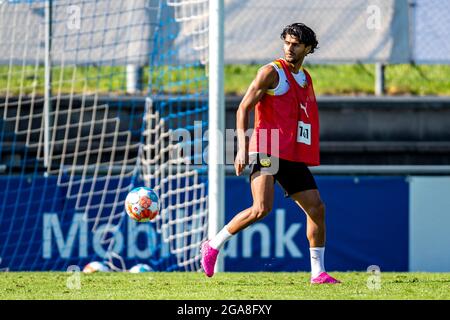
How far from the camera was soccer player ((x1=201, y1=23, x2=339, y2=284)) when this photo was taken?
8.57 metres

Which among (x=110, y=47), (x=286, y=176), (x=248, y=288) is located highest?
(x=110, y=47)

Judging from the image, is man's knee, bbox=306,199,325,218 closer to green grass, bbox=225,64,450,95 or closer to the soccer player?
the soccer player

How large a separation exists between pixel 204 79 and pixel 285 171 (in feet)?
19.6

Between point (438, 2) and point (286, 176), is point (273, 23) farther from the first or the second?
point (286, 176)

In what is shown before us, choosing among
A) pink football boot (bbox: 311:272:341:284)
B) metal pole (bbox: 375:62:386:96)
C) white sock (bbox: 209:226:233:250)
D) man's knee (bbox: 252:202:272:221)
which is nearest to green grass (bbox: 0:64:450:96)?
metal pole (bbox: 375:62:386:96)

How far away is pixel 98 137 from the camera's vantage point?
48.1 feet

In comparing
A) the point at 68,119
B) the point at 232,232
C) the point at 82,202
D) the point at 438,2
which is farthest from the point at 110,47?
the point at 232,232

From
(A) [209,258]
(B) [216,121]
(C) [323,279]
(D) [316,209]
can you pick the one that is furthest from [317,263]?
(B) [216,121]

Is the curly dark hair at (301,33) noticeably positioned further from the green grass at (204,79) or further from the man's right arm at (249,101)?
the green grass at (204,79)

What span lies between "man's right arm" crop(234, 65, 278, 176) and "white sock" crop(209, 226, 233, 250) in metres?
0.60

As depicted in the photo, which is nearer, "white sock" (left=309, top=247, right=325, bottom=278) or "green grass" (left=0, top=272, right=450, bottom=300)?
"green grass" (left=0, top=272, right=450, bottom=300)

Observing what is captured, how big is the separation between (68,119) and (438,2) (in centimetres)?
522

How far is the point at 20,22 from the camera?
13.7 metres

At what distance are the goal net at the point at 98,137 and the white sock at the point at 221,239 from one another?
11.7ft
